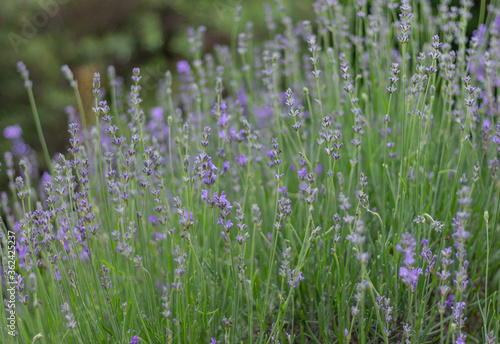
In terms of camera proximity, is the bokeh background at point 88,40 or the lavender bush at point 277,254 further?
the bokeh background at point 88,40

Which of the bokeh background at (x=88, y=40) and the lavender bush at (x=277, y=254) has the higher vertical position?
the bokeh background at (x=88, y=40)

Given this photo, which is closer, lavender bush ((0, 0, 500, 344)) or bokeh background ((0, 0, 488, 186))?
lavender bush ((0, 0, 500, 344))

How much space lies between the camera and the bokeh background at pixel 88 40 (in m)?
5.71

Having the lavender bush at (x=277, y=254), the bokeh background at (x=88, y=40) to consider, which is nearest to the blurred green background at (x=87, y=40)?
the bokeh background at (x=88, y=40)

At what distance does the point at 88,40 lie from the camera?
6.23m

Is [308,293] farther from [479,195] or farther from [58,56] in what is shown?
[58,56]

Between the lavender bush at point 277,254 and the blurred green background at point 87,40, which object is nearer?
the lavender bush at point 277,254

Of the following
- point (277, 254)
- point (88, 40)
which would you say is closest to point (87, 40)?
point (88, 40)

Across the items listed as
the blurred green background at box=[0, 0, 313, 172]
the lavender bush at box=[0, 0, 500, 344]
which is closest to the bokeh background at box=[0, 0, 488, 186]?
the blurred green background at box=[0, 0, 313, 172]

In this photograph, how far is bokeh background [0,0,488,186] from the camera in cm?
571

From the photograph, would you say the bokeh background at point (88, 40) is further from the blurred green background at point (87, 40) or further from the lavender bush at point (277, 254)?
the lavender bush at point (277, 254)

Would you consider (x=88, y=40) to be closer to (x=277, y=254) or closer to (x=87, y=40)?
(x=87, y=40)

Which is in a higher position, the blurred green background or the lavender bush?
the blurred green background

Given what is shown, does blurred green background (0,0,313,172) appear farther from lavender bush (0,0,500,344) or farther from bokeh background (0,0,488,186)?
lavender bush (0,0,500,344)
